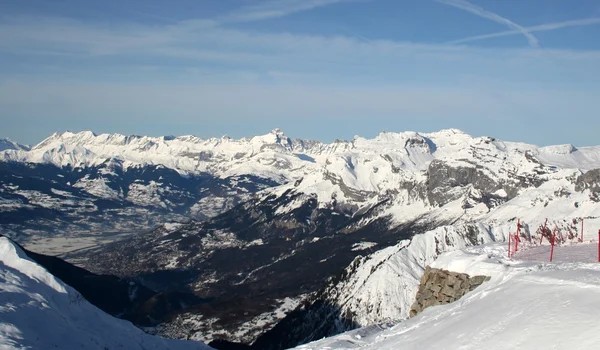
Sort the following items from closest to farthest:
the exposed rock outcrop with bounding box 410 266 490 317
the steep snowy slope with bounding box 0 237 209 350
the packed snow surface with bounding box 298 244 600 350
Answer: the packed snow surface with bounding box 298 244 600 350 → the exposed rock outcrop with bounding box 410 266 490 317 → the steep snowy slope with bounding box 0 237 209 350

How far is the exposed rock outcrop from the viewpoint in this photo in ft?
192

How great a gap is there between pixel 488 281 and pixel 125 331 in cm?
5585

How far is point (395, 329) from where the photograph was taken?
53656 millimetres

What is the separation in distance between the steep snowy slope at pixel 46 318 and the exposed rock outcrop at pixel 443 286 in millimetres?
40664

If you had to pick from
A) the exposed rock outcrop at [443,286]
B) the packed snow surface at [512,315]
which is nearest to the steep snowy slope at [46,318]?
the packed snow surface at [512,315]

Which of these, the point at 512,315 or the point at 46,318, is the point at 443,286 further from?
the point at 46,318

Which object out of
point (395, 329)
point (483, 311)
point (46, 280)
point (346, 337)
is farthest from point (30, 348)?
point (483, 311)

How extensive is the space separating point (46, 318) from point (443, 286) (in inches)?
1853

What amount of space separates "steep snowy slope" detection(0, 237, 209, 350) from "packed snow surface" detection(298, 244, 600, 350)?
3015 cm

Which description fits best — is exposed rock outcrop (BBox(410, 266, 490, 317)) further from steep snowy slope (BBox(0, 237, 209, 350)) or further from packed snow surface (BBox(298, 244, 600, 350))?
steep snowy slope (BBox(0, 237, 209, 350))

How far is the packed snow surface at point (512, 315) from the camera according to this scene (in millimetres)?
33062

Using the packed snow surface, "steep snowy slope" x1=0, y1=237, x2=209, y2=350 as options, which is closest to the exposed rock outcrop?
the packed snow surface

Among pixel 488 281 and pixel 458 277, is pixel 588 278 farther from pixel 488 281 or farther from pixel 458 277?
pixel 458 277

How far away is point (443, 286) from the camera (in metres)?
63.7
